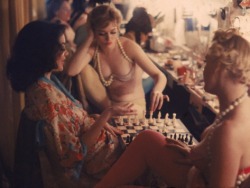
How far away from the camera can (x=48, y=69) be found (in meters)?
1.34

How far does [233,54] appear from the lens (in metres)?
1.05

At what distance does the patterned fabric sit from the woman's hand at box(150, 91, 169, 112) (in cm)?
22

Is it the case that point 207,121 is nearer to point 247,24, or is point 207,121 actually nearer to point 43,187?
point 247,24

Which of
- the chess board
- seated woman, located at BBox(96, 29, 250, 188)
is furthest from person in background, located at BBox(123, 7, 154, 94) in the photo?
seated woman, located at BBox(96, 29, 250, 188)

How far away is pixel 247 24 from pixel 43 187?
0.97 meters

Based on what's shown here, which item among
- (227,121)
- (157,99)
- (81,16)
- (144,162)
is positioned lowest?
(144,162)

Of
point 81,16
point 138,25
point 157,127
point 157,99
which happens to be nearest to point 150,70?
point 157,99

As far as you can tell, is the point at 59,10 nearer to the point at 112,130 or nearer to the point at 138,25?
the point at 138,25

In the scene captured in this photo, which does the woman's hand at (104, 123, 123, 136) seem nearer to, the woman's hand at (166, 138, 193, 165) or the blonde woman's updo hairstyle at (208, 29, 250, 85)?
the woman's hand at (166, 138, 193, 165)

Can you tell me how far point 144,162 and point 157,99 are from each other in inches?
13.8

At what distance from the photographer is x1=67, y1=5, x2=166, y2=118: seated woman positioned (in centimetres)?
154

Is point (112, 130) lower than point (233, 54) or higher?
lower

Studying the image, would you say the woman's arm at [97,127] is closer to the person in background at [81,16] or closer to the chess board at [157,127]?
the chess board at [157,127]

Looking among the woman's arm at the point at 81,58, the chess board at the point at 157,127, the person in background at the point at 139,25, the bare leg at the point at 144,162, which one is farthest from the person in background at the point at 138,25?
the bare leg at the point at 144,162
